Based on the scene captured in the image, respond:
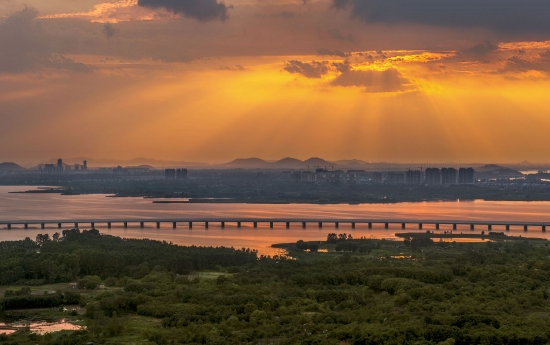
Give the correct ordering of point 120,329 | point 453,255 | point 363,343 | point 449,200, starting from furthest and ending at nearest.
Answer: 1. point 449,200
2. point 453,255
3. point 120,329
4. point 363,343

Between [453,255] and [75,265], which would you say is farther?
[453,255]

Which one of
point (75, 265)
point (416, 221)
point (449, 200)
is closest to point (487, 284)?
point (75, 265)

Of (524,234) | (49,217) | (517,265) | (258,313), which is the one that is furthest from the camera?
(49,217)

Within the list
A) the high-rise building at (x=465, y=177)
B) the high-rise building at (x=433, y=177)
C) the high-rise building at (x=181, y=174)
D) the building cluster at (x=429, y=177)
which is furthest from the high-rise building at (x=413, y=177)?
the high-rise building at (x=181, y=174)

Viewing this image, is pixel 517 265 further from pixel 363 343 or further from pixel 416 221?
pixel 416 221

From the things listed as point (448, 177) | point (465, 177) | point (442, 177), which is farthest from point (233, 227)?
point (465, 177)

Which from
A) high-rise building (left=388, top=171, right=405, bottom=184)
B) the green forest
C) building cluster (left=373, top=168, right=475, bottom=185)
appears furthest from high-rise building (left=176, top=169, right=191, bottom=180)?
the green forest

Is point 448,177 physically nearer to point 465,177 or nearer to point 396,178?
point 465,177

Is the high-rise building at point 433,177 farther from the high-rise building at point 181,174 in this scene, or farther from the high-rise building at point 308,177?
the high-rise building at point 181,174
